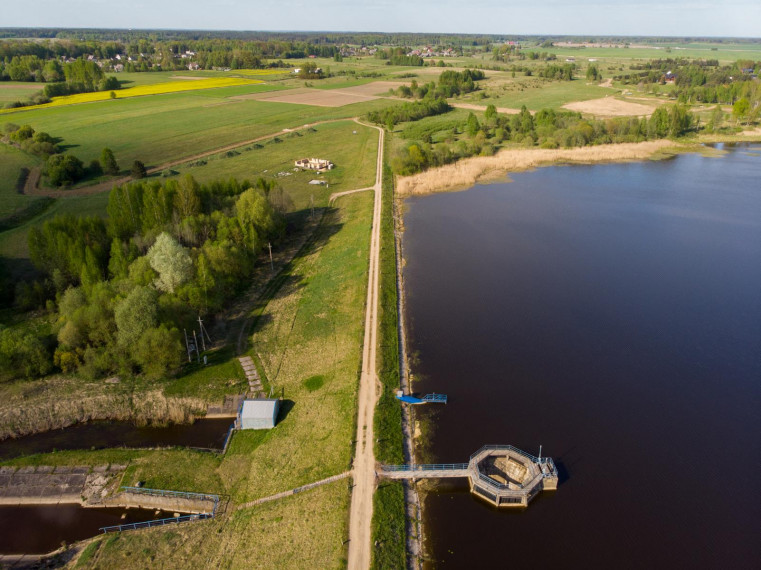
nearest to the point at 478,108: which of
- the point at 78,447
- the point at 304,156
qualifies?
the point at 304,156

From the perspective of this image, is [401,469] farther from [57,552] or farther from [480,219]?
[480,219]

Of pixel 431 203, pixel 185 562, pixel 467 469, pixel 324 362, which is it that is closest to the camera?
pixel 185 562

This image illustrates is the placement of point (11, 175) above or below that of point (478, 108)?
below

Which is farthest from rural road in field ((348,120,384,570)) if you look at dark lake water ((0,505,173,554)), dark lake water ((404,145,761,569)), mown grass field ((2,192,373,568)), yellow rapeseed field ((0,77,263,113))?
yellow rapeseed field ((0,77,263,113))

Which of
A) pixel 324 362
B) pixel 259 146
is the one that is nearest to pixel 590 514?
pixel 324 362

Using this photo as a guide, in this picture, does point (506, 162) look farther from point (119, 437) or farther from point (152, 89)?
point (152, 89)

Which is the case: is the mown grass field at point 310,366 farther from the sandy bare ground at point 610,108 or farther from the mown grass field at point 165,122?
the sandy bare ground at point 610,108
